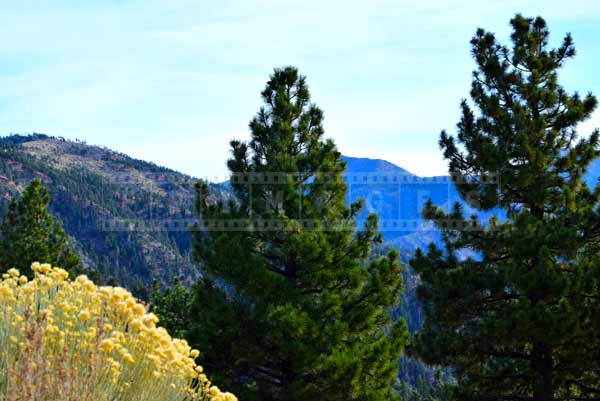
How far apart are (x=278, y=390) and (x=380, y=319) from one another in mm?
2411

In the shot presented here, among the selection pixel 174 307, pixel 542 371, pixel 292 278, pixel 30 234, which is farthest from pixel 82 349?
pixel 174 307

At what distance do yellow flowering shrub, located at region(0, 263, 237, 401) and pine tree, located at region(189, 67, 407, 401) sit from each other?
5428 millimetres

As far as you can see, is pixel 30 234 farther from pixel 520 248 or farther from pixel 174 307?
pixel 520 248

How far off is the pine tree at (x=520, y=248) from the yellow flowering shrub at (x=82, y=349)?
7.90 m

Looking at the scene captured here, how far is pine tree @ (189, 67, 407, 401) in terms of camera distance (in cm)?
1018

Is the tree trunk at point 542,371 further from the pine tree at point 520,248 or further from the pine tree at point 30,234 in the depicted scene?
the pine tree at point 30,234

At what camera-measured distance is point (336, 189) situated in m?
11.7

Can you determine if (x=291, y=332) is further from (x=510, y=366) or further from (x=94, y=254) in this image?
(x=94, y=254)

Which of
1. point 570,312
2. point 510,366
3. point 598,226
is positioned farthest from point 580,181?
point 510,366

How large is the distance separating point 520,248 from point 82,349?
8870 mm

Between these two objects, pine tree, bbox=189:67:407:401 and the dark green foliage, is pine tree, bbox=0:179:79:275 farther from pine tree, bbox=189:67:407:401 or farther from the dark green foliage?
pine tree, bbox=189:67:407:401

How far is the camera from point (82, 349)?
13.5 feet

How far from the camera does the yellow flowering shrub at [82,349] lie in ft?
12.0


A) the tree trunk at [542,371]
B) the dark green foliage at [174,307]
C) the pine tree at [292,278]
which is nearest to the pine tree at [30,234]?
the dark green foliage at [174,307]
